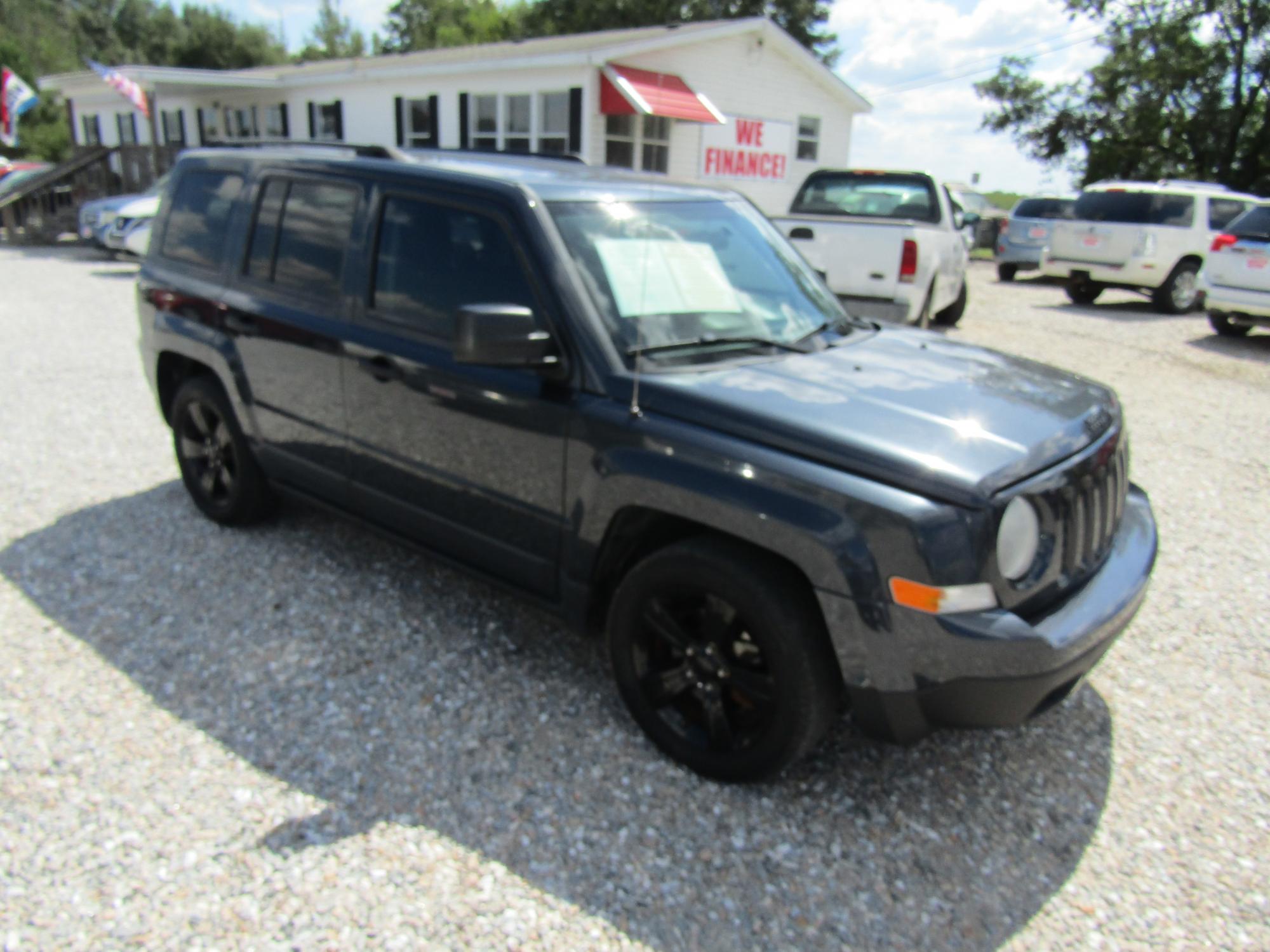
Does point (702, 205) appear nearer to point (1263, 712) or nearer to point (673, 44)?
point (1263, 712)

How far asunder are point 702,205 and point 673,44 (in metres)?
15.8

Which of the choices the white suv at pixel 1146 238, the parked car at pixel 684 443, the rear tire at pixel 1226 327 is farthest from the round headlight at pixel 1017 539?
the white suv at pixel 1146 238

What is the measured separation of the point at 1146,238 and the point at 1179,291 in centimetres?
103

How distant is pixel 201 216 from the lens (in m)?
4.43

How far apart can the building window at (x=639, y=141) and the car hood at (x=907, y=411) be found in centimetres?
1587

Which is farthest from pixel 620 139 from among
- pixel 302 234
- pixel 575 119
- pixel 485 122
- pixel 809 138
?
pixel 302 234

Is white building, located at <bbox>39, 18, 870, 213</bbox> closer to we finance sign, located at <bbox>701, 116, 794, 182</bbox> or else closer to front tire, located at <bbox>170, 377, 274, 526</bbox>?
we finance sign, located at <bbox>701, 116, 794, 182</bbox>

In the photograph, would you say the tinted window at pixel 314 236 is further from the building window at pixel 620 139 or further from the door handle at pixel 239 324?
the building window at pixel 620 139

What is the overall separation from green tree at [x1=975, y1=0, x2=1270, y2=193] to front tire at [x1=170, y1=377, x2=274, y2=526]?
34472 millimetres

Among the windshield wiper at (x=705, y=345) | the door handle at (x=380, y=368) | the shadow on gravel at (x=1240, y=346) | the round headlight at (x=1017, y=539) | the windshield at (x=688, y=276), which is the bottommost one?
the shadow on gravel at (x=1240, y=346)

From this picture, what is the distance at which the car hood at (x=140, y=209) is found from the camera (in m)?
15.4

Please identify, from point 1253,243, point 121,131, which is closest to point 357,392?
point 1253,243

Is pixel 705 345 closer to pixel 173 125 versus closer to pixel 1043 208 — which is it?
pixel 1043 208

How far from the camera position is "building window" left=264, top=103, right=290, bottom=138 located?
77.3 ft
